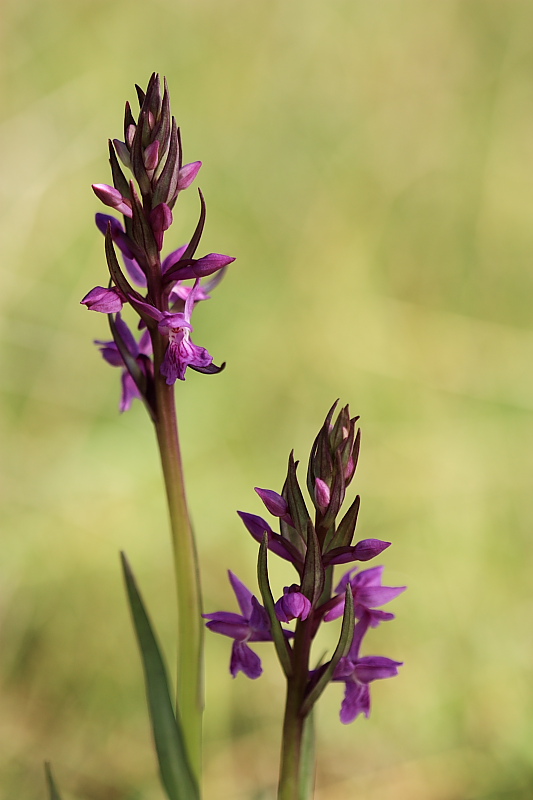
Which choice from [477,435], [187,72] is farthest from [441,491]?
[187,72]

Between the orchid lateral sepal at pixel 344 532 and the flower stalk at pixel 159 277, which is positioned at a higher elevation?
the flower stalk at pixel 159 277

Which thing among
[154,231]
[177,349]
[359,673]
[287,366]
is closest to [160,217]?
[154,231]

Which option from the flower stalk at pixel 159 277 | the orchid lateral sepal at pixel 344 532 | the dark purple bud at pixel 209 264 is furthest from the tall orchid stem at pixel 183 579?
the orchid lateral sepal at pixel 344 532

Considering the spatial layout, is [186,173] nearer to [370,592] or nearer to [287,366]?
[370,592]

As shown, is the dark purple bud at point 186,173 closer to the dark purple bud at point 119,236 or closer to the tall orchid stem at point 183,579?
the dark purple bud at point 119,236

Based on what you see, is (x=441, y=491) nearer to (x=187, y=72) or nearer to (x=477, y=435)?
(x=477, y=435)
